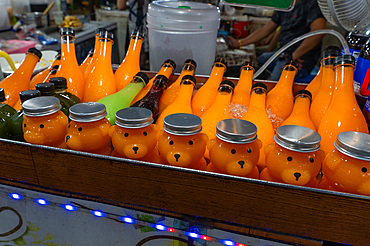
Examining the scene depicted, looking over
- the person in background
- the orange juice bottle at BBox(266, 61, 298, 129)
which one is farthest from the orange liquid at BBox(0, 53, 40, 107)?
the person in background

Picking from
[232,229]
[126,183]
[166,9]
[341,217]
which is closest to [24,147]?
[126,183]

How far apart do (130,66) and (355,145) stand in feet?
3.22

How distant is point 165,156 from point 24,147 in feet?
1.33

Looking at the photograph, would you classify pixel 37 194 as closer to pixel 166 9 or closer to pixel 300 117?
pixel 300 117

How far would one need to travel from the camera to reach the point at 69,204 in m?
0.91

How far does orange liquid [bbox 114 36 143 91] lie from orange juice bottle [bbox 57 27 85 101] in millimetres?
153

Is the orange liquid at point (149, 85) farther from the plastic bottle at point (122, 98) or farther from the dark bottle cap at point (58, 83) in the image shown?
the dark bottle cap at point (58, 83)

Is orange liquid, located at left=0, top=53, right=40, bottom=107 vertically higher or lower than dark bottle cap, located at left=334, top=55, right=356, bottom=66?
lower

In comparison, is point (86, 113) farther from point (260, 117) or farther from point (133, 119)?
point (260, 117)

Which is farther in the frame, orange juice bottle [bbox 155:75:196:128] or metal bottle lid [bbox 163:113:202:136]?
orange juice bottle [bbox 155:75:196:128]

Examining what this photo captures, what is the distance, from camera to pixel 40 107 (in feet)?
2.58

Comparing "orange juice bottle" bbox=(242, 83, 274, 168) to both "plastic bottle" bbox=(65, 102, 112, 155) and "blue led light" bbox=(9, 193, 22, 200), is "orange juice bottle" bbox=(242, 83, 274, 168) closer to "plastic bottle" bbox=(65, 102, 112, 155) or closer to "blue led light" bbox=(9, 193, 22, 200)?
"plastic bottle" bbox=(65, 102, 112, 155)

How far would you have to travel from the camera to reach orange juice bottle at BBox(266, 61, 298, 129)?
106 cm

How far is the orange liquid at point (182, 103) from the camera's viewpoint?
104 centimetres
